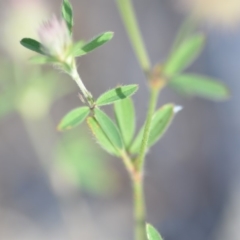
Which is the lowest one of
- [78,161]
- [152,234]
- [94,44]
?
[152,234]

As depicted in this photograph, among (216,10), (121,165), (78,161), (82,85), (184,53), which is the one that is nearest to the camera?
(82,85)

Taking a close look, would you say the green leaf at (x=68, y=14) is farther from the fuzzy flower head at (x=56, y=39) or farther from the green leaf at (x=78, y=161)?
the green leaf at (x=78, y=161)

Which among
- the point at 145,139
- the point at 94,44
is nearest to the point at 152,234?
the point at 145,139

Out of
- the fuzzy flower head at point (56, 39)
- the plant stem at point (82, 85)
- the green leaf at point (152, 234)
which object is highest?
the fuzzy flower head at point (56, 39)

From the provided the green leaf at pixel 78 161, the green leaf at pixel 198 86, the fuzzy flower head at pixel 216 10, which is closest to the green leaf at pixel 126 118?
the green leaf at pixel 198 86

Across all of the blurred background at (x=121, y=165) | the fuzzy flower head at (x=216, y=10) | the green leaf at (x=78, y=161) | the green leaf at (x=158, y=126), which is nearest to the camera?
the green leaf at (x=158, y=126)

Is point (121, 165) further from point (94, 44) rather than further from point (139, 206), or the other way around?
point (94, 44)

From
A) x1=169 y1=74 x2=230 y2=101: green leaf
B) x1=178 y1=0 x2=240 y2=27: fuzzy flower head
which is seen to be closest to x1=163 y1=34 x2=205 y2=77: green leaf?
x1=169 y1=74 x2=230 y2=101: green leaf

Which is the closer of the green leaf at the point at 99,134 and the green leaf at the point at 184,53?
the green leaf at the point at 99,134
